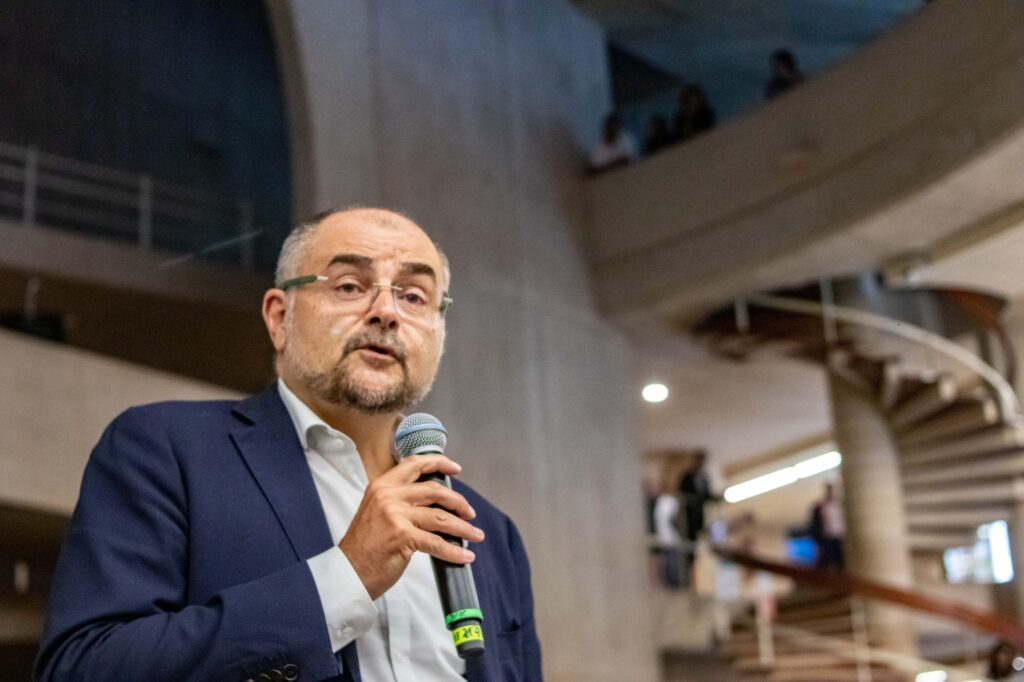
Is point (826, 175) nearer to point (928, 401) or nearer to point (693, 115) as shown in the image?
point (693, 115)

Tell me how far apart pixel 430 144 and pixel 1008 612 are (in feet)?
22.4

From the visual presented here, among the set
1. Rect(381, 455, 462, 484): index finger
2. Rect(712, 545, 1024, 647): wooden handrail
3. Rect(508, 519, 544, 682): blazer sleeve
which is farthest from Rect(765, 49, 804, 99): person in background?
Rect(381, 455, 462, 484): index finger

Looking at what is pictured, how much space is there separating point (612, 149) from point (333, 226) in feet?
26.1

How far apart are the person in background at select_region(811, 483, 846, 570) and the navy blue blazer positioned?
10.9 meters

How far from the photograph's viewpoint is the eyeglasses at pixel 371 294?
1.87 metres

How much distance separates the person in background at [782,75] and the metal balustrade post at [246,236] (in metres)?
3.84

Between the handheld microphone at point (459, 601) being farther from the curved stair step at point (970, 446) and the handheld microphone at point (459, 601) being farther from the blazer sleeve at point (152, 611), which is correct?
the curved stair step at point (970, 446)

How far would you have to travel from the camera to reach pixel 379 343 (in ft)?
6.00

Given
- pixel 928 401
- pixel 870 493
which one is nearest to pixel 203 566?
pixel 928 401

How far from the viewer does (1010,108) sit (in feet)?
22.2

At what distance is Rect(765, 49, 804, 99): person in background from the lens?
8789 millimetres

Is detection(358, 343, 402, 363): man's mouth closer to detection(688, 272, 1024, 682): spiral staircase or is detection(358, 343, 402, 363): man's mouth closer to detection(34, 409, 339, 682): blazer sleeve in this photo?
detection(34, 409, 339, 682): blazer sleeve

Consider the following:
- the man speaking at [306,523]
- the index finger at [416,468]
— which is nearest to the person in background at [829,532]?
the man speaking at [306,523]

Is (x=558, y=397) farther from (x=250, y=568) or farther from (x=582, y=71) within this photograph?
(x=250, y=568)
